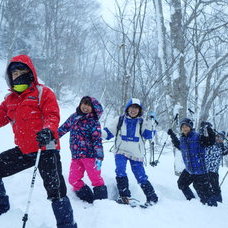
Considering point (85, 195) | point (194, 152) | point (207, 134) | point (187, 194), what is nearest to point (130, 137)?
point (85, 195)

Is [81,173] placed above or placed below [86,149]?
below

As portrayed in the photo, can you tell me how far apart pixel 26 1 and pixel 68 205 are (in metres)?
21.9

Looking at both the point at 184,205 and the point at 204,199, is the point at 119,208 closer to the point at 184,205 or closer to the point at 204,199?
the point at 184,205

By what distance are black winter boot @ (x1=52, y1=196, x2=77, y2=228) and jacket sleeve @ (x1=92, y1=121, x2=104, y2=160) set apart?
128 centimetres

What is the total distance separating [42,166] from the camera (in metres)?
2.47

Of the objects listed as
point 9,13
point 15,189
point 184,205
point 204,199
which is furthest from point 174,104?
point 9,13

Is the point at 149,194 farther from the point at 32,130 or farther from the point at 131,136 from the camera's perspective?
the point at 32,130

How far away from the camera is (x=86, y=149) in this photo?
3793 millimetres

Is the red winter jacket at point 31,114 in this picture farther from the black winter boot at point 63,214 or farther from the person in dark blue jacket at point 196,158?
the person in dark blue jacket at point 196,158

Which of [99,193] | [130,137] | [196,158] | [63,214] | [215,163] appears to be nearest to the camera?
[63,214]

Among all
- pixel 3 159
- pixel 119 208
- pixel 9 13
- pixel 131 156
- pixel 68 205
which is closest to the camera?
pixel 68 205

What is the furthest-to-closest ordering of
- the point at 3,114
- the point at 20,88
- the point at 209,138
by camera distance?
the point at 209,138 < the point at 3,114 < the point at 20,88

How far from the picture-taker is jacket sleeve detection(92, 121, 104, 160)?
362 cm

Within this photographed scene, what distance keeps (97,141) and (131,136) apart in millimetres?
665
